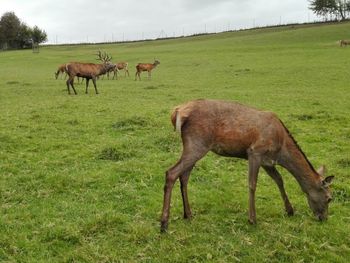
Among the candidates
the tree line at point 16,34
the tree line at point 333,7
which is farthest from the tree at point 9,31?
the tree line at point 333,7

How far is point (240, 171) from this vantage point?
9234 millimetres

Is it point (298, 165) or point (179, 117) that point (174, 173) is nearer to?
point (179, 117)

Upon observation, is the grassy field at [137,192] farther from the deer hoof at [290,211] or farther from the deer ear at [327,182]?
the deer ear at [327,182]

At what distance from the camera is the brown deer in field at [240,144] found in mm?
6195

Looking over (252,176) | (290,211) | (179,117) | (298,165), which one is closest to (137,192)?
(179,117)

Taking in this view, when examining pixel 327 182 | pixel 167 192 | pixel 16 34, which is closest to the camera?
pixel 167 192

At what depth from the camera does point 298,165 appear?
6660 millimetres

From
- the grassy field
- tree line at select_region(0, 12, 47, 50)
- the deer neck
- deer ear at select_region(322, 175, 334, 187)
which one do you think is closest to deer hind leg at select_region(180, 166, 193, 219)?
the grassy field

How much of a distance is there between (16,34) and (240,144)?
97.2 m

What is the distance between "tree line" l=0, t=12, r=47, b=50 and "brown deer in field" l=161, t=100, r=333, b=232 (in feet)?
310

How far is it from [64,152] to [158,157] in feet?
7.19

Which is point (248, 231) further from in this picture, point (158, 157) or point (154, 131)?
point (154, 131)

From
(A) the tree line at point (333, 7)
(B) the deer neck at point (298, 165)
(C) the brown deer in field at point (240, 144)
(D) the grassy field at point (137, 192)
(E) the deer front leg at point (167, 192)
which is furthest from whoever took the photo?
(A) the tree line at point (333, 7)

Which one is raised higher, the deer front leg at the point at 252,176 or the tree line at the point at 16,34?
the tree line at the point at 16,34
